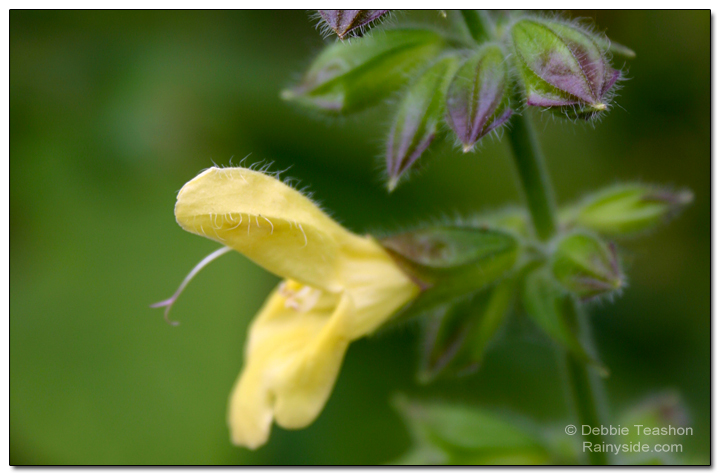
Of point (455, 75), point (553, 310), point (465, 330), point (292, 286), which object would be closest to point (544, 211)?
point (553, 310)

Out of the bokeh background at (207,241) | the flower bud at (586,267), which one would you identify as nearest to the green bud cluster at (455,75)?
the flower bud at (586,267)

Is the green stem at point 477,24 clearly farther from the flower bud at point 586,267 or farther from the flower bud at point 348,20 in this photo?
the flower bud at point 586,267

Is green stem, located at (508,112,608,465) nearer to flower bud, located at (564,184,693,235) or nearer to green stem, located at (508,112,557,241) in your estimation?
green stem, located at (508,112,557,241)

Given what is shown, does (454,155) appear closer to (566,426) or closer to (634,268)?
(634,268)

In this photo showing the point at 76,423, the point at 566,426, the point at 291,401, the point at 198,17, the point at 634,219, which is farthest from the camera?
the point at 198,17

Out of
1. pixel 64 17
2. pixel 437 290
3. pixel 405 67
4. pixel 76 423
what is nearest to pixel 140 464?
pixel 76 423

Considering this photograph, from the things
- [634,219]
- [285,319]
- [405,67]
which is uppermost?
[405,67]

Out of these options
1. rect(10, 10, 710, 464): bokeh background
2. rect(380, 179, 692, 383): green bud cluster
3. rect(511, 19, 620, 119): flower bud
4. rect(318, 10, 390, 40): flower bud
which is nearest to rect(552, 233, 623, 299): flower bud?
rect(380, 179, 692, 383): green bud cluster
